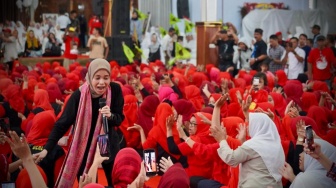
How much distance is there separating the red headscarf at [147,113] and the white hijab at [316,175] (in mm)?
3862

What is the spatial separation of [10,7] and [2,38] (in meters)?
6.46

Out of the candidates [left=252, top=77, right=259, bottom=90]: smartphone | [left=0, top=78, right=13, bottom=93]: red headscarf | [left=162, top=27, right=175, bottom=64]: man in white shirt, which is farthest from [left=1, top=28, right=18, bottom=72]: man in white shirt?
[left=252, top=77, right=259, bottom=90]: smartphone

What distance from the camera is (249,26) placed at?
2412 cm

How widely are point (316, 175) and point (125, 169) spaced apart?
4.51 feet

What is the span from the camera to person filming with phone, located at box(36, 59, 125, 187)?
19.9ft

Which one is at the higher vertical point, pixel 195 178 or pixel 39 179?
pixel 39 179

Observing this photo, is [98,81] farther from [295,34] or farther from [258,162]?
[295,34]


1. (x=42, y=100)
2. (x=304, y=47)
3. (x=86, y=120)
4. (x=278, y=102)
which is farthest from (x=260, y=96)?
(x=304, y=47)

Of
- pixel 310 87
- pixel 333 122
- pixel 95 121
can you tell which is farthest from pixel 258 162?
pixel 310 87

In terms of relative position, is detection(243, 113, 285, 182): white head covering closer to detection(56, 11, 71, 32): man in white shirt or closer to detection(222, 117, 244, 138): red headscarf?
detection(222, 117, 244, 138): red headscarf

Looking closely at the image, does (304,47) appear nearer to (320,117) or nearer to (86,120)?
(320,117)

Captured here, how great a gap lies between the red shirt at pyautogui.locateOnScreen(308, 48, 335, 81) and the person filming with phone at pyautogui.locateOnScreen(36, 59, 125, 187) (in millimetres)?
8888

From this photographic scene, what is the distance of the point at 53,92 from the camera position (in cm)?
1091

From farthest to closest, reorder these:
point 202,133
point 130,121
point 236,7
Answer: point 236,7, point 130,121, point 202,133
